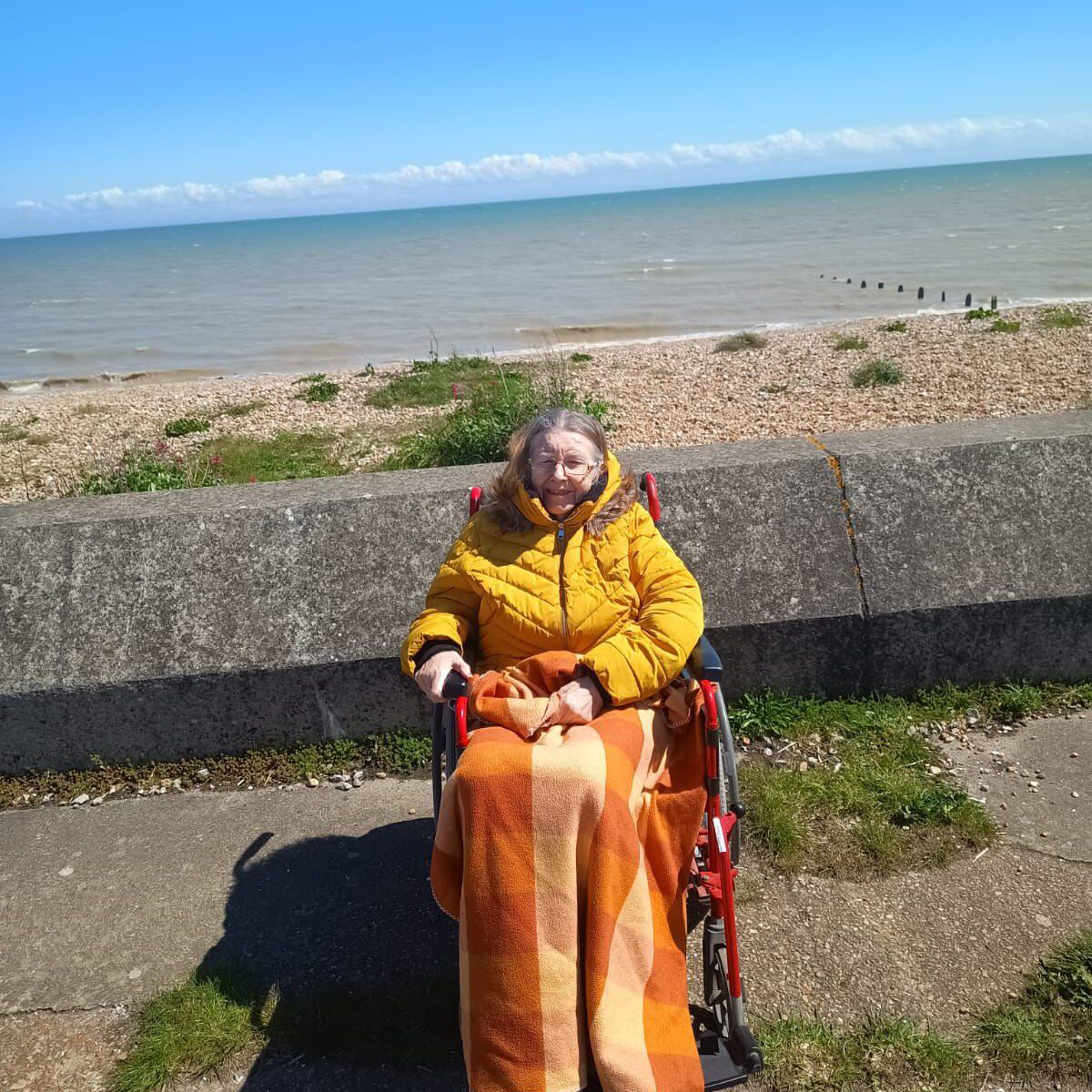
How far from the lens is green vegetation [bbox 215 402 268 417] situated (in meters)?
11.3

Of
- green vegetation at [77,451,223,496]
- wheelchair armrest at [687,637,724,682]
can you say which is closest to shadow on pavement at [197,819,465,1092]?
wheelchair armrest at [687,637,724,682]

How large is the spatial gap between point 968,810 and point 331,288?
3339cm

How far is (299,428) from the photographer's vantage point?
32.7ft

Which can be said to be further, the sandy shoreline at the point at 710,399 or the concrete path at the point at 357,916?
the sandy shoreline at the point at 710,399

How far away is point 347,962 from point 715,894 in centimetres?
126

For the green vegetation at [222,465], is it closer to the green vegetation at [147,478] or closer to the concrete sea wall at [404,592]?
the green vegetation at [147,478]

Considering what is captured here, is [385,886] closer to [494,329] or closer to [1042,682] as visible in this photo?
[1042,682]

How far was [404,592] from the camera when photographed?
3775mm

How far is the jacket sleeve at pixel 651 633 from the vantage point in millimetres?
2607

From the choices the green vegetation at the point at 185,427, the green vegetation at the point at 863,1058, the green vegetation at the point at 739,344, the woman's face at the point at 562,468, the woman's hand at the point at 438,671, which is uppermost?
the woman's face at the point at 562,468

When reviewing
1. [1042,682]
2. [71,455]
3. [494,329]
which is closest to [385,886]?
[1042,682]

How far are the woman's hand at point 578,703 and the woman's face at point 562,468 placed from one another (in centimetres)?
65

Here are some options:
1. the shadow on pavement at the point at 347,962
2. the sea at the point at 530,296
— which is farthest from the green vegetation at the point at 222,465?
the sea at the point at 530,296

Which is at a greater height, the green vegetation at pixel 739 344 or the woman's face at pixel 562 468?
the woman's face at pixel 562 468
